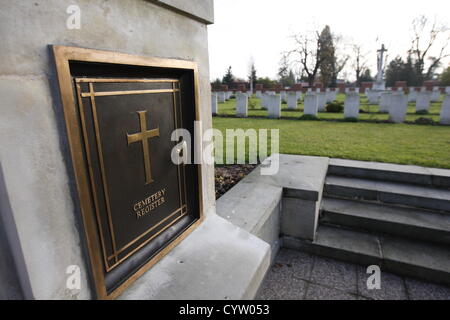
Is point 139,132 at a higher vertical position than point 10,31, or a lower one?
lower

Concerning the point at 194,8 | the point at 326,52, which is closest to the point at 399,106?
the point at 194,8

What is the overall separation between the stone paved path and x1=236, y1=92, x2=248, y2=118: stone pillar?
10.1 metres

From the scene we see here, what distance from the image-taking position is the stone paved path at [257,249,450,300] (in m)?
2.60

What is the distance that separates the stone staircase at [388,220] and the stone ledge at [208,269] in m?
1.71

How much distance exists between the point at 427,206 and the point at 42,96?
451 centimetres

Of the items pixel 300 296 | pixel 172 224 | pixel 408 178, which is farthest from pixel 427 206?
pixel 172 224

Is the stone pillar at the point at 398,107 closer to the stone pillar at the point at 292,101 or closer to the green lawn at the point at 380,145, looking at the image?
the green lawn at the point at 380,145

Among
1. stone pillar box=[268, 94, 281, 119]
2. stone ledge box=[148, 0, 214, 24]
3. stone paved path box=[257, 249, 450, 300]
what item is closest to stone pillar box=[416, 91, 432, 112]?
stone pillar box=[268, 94, 281, 119]

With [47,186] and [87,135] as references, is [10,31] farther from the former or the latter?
[47,186]

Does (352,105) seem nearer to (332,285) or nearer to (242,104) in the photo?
(242,104)

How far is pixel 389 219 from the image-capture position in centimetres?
338

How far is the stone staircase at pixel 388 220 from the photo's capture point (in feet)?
9.73

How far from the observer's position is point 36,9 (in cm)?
95

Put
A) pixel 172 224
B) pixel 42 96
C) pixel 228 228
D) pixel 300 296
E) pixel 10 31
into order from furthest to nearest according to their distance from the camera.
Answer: pixel 300 296 → pixel 228 228 → pixel 172 224 → pixel 42 96 → pixel 10 31
